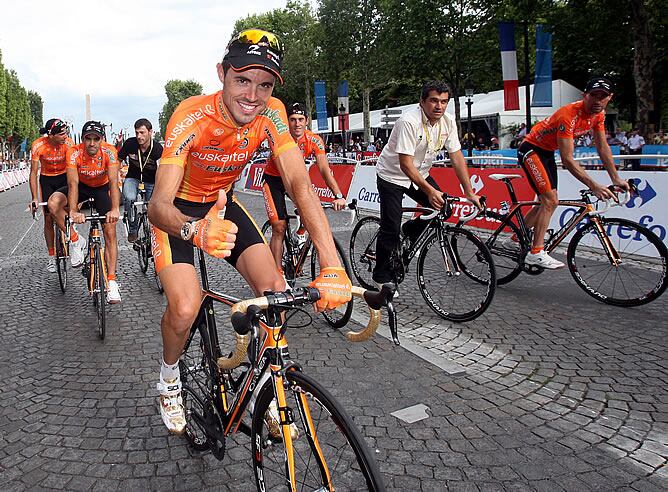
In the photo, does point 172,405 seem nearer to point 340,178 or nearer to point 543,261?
point 543,261

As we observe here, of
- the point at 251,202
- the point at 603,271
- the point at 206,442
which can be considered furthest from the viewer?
the point at 251,202

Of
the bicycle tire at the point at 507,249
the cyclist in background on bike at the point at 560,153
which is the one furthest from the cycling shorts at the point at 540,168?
the bicycle tire at the point at 507,249

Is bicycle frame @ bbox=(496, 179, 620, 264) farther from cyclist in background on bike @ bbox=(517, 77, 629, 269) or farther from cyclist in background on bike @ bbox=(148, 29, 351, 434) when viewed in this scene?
cyclist in background on bike @ bbox=(148, 29, 351, 434)

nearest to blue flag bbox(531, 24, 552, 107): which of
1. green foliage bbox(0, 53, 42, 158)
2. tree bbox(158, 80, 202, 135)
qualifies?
green foliage bbox(0, 53, 42, 158)

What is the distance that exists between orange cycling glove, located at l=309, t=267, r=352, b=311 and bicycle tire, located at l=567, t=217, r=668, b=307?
4.58 meters

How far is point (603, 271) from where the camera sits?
633cm

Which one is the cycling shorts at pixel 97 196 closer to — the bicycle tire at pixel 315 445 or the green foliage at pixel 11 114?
the bicycle tire at pixel 315 445

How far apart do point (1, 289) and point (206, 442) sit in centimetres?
585

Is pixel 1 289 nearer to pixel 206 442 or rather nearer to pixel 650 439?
pixel 206 442

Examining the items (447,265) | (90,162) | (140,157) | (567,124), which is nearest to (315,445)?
(447,265)

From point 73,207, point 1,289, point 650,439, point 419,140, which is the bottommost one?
point 650,439

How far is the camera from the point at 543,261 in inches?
253

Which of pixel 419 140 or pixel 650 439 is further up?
pixel 419 140

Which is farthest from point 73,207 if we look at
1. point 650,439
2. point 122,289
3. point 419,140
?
point 650,439
